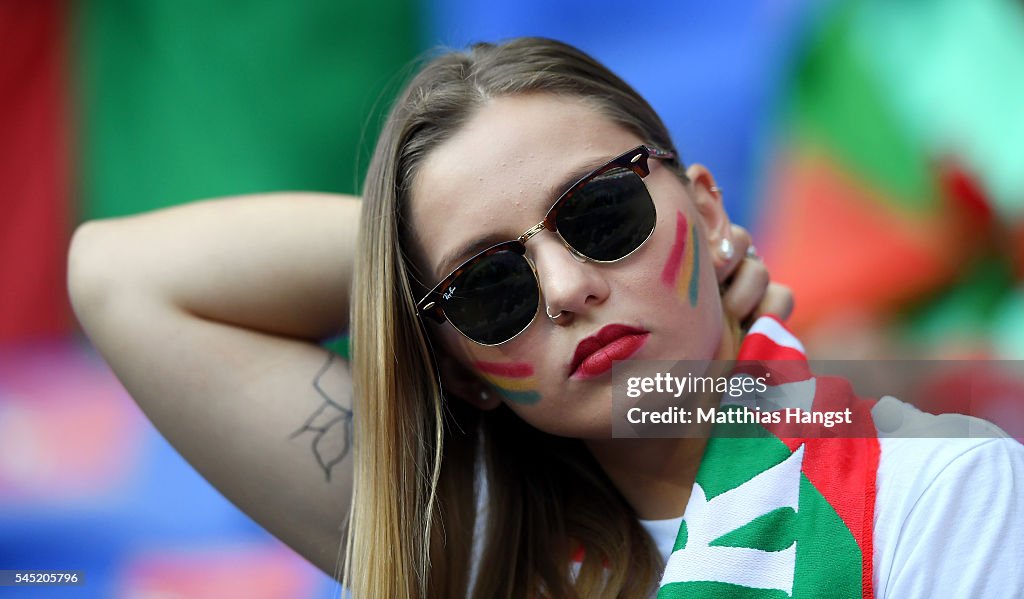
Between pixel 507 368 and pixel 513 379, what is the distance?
2cm

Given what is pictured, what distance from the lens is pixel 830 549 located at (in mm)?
1485

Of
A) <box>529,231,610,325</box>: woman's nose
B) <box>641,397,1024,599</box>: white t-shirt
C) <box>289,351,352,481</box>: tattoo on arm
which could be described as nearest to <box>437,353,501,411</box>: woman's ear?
<box>289,351,352,481</box>: tattoo on arm

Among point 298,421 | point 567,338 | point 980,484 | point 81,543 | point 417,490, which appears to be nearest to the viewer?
point 980,484

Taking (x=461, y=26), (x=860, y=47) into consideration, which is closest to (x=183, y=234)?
(x=461, y=26)

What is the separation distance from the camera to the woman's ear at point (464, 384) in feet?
6.39

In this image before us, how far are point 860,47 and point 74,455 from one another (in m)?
3.35

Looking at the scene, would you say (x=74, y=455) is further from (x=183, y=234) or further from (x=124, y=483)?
(x=183, y=234)

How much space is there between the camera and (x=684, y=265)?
1.72 m

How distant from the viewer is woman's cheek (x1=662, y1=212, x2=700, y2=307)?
1682mm

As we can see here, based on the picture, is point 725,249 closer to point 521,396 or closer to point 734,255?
point 734,255

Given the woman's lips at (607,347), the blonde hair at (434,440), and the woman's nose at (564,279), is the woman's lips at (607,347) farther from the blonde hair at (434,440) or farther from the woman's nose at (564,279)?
the blonde hair at (434,440)

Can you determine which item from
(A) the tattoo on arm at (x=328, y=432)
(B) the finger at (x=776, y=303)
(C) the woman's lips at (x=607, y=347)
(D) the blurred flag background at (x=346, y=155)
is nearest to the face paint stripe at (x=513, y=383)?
(C) the woman's lips at (x=607, y=347)

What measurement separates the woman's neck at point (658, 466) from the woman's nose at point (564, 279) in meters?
0.34

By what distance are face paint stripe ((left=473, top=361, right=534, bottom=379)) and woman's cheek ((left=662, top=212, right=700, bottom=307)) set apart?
302 mm
